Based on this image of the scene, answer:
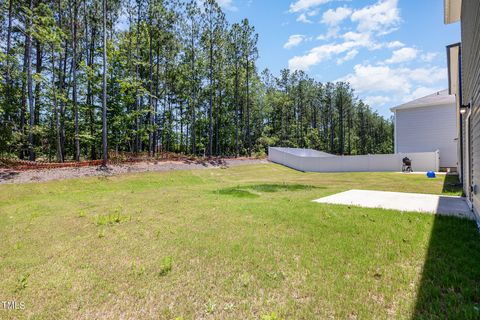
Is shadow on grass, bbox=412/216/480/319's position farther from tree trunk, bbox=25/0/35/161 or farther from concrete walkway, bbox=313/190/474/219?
tree trunk, bbox=25/0/35/161

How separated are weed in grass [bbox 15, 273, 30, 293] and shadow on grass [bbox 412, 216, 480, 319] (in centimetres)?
400

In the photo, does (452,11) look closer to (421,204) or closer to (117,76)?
(421,204)

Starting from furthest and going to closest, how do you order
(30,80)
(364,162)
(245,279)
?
(364,162) → (30,80) → (245,279)

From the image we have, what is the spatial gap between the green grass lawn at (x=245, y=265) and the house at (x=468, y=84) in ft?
5.14

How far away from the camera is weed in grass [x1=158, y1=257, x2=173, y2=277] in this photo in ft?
9.65

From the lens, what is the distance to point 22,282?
111 inches

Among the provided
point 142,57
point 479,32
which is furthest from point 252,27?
point 479,32

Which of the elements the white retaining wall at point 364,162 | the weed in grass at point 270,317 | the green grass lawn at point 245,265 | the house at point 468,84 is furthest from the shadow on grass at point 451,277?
the white retaining wall at point 364,162

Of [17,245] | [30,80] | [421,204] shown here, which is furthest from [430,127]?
[30,80]

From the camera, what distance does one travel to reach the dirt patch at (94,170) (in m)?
9.48

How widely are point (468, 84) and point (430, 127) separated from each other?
14526 mm

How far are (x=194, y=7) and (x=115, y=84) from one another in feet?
30.5

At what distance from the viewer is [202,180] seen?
42.4 feet

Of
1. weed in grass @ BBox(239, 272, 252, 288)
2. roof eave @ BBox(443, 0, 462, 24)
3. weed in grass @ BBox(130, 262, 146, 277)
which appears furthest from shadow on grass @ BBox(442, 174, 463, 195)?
weed in grass @ BBox(130, 262, 146, 277)
